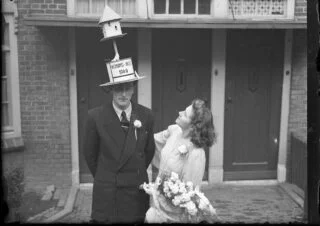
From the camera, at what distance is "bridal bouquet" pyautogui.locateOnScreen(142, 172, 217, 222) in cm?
316

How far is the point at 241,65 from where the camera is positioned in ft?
21.4

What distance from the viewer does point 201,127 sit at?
331 cm

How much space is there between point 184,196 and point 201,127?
60 cm

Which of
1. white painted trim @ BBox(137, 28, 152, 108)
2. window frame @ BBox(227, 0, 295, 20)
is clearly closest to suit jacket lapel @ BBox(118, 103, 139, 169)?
white painted trim @ BBox(137, 28, 152, 108)

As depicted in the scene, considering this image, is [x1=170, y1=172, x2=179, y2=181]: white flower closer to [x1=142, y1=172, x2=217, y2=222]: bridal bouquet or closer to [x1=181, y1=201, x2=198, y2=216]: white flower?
[x1=142, y1=172, x2=217, y2=222]: bridal bouquet

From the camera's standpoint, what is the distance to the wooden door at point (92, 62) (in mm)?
6172

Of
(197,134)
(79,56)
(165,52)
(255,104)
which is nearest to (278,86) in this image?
(255,104)

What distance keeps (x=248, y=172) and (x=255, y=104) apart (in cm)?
121

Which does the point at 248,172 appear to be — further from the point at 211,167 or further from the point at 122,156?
the point at 122,156

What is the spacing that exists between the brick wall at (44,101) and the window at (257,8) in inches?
107

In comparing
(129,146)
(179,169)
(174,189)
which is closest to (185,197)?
(174,189)

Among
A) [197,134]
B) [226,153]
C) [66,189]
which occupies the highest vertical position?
[197,134]

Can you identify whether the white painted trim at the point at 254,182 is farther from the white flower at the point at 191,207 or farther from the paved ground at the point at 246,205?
the white flower at the point at 191,207

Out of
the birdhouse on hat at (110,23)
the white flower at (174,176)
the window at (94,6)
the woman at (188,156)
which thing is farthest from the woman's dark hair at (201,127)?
the window at (94,6)
